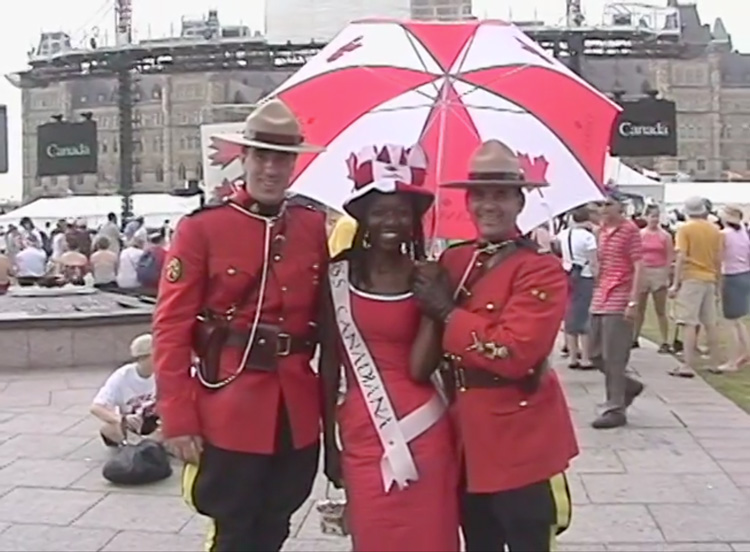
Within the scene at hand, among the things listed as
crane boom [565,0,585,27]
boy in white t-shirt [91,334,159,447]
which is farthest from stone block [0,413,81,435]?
crane boom [565,0,585,27]

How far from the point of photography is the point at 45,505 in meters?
6.77

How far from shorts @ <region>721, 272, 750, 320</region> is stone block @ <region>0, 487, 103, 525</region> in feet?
23.9

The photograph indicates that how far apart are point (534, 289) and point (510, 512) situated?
0.68 m

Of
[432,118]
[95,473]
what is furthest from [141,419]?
[432,118]

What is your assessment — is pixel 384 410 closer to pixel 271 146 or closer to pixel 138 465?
pixel 271 146

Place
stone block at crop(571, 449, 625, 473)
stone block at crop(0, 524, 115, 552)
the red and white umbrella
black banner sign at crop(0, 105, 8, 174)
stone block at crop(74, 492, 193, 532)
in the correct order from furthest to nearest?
black banner sign at crop(0, 105, 8, 174)
stone block at crop(571, 449, 625, 473)
stone block at crop(74, 492, 193, 532)
stone block at crop(0, 524, 115, 552)
the red and white umbrella

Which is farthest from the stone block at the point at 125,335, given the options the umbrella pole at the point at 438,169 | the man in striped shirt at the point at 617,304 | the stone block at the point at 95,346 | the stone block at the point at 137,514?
the umbrella pole at the point at 438,169

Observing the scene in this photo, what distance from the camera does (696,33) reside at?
101812mm

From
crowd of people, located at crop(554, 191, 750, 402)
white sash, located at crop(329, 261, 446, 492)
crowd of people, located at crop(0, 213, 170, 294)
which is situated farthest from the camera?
crowd of people, located at crop(0, 213, 170, 294)

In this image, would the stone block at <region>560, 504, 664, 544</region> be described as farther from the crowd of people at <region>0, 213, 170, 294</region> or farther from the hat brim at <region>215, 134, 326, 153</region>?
the crowd of people at <region>0, 213, 170, 294</region>

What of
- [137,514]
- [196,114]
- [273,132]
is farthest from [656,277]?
[196,114]

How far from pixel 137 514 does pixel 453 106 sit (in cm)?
271

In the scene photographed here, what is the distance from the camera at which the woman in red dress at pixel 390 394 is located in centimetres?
386

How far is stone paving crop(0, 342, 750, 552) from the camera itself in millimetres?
6074
